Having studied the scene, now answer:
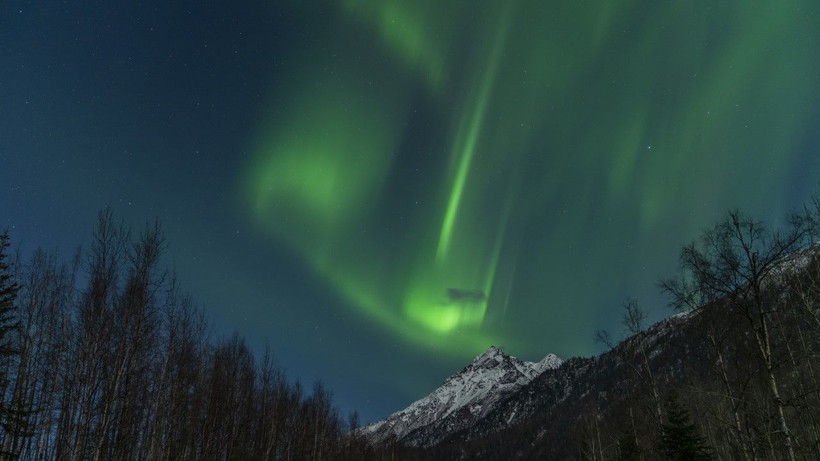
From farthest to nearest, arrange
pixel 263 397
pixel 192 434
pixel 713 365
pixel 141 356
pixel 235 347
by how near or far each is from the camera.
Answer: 1. pixel 263 397
2. pixel 235 347
3. pixel 192 434
4. pixel 713 365
5. pixel 141 356

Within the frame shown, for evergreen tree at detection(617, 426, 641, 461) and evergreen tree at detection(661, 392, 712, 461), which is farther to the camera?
evergreen tree at detection(617, 426, 641, 461)

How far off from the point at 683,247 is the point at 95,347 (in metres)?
23.0

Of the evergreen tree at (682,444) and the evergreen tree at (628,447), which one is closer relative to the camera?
the evergreen tree at (682,444)

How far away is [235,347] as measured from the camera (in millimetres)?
38281

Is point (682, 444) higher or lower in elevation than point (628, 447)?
lower

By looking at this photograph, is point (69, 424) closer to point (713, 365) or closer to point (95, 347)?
point (95, 347)

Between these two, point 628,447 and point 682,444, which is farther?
point 628,447

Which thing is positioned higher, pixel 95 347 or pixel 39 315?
pixel 39 315

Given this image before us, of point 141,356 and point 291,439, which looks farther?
point 291,439

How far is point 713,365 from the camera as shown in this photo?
2217 centimetres

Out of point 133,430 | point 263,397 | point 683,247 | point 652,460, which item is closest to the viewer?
point 683,247

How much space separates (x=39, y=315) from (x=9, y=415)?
549 cm

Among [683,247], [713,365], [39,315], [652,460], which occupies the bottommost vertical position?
[652,460]

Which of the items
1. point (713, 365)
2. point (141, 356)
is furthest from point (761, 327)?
point (141, 356)
